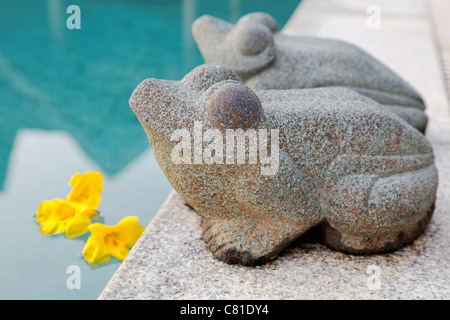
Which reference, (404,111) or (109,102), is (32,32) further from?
(404,111)

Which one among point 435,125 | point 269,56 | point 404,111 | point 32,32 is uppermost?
point 269,56

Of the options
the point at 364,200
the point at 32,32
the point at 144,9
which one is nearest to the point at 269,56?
the point at 364,200

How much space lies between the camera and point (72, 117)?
4.23 metres

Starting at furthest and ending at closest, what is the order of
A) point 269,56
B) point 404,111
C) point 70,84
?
Answer: point 70,84
point 404,111
point 269,56

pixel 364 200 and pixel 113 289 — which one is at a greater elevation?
pixel 364 200

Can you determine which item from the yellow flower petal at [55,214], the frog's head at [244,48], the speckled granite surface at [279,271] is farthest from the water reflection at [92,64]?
the speckled granite surface at [279,271]

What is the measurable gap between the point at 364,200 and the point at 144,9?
6.73m

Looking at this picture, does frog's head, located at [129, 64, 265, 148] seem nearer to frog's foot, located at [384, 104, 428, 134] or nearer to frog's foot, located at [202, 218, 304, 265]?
frog's foot, located at [202, 218, 304, 265]

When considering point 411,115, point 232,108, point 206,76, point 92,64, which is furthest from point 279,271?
point 92,64

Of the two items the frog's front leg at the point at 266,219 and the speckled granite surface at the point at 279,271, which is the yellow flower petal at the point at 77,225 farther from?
the frog's front leg at the point at 266,219

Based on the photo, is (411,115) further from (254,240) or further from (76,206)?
(76,206)

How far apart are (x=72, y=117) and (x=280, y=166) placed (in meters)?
2.89

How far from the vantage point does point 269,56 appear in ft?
8.80
